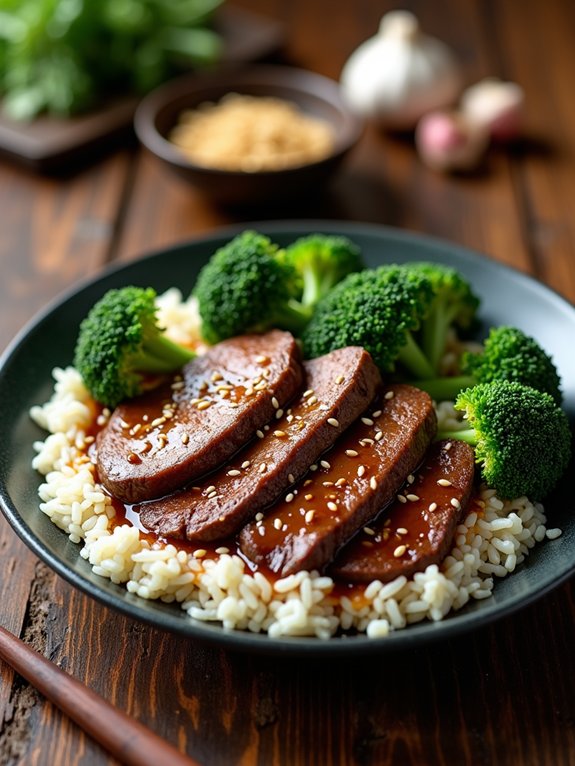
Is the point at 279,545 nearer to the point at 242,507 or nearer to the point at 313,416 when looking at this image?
the point at 242,507

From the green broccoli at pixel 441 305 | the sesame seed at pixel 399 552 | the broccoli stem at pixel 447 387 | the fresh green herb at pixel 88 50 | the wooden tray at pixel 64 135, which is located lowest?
the wooden tray at pixel 64 135

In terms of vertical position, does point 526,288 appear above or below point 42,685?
above

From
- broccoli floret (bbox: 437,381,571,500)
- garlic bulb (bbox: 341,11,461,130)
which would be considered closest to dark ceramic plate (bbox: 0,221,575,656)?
broccoli floret (bbox: 437,381,571,500)

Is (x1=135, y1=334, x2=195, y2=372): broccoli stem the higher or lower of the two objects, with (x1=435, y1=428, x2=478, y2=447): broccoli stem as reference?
lower

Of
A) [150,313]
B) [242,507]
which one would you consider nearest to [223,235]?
[150,313]

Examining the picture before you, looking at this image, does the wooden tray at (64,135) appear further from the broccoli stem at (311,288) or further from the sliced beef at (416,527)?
the sliced beef at (416,527)

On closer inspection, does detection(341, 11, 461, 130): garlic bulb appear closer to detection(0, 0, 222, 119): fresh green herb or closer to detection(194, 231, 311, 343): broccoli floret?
detection(0, 0, 222, 119): fresh green herb

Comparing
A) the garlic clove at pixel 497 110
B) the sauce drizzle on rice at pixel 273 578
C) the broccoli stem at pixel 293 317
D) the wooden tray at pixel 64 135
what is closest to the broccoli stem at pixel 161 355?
the broccoli stem at pixel 293 317
